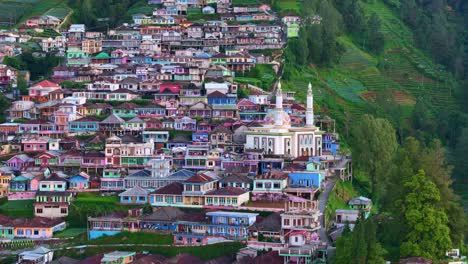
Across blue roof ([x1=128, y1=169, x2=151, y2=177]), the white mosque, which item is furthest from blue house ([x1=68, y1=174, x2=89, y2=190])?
the white mosque

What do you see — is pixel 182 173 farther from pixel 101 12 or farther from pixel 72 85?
pixel 101 12

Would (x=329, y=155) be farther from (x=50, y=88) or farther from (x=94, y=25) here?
(x=94, y=25)

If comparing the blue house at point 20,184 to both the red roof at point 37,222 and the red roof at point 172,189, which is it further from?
the red roof at point 172,189

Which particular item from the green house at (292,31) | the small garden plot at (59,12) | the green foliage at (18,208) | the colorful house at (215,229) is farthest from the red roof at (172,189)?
the small garden plot at (59,12)

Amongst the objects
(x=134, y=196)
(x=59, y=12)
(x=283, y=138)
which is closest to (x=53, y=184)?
(x=134, y=196)

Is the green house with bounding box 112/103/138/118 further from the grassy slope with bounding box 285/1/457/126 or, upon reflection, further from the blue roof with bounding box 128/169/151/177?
the grassy slope with bounding box 285/1/457/126

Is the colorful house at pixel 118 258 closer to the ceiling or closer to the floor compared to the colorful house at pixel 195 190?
closer to the floor
